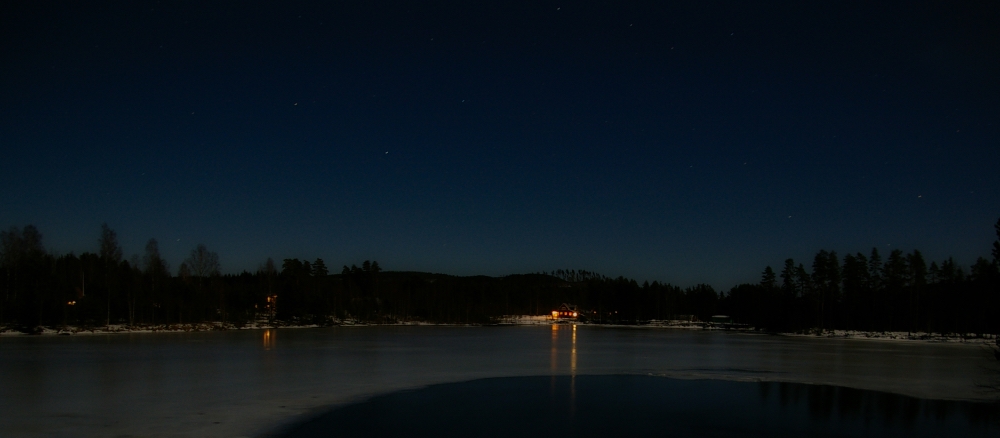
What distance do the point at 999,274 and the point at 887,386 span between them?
6.97 metres

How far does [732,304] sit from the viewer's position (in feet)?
390

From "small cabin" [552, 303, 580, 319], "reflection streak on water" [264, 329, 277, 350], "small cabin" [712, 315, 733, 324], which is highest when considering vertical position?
"reflection streak on water" [264, 329, 277, 350]

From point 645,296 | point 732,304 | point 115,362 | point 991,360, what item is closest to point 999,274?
point 991,360

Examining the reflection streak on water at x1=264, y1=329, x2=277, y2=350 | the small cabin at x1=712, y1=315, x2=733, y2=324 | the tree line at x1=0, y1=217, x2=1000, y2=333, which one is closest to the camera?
the reflection streak on water at x1=264, y1=329, x2=277, y2=350

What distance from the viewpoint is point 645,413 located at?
46.1 ft

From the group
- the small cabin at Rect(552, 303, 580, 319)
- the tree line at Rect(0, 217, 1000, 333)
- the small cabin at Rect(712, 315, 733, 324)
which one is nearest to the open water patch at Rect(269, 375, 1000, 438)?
the tree line at Rect(0, 217, 1000, 333)

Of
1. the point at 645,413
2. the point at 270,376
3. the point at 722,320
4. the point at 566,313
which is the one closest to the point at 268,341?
the point at 270,376

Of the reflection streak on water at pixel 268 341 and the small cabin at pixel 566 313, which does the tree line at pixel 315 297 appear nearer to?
the reflection streak on water at pixel 268 341

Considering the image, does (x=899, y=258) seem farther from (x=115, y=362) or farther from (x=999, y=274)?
(x=115, y=362)

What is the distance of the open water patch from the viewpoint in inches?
477

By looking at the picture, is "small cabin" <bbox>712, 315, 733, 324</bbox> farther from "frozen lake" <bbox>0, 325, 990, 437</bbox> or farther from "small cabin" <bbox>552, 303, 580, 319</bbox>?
"frozen lake" <bbox>0, 325, 990, 437</bbox>

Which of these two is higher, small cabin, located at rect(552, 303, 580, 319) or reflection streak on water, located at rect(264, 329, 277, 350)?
reflection streak on water, located at rect(264, 329, 277, 350)

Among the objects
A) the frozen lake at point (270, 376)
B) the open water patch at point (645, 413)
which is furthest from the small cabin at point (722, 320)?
the open water patch at point (645, 413)

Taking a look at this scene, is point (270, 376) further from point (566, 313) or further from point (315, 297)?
point (566, 313)
